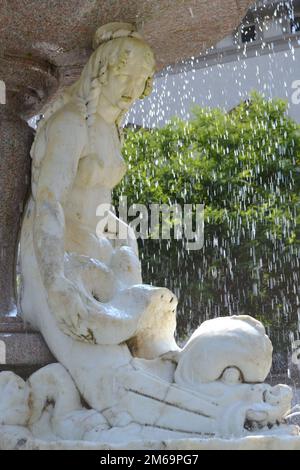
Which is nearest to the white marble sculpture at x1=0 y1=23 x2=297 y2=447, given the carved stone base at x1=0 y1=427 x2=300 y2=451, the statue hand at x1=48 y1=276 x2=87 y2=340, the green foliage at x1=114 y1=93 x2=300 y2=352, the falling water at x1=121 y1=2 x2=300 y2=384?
the statue hand at x1=48 y1=276 x2=87 y2=340

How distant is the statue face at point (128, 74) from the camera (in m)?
5.68

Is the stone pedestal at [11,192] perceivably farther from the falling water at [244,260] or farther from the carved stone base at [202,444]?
the falling water at [244,260]

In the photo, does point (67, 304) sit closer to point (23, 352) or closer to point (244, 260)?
point (23, 352)

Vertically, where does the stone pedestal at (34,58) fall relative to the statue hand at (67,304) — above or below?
above

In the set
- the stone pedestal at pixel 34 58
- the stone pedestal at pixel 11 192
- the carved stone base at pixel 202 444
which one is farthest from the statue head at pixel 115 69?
the carved stone base at pixel 202 444

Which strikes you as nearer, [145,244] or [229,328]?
[229,328]

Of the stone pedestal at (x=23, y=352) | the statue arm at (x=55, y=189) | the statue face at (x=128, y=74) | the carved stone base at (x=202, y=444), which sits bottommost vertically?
the carved stone base at (x=202, y=444)

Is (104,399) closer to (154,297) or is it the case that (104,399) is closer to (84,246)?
(154,297)

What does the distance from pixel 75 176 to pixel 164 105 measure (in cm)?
2102

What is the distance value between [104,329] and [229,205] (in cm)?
1355

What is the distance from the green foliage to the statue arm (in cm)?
1175

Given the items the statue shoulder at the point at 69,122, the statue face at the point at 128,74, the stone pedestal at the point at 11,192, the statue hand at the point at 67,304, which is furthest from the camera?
the stone pedestal at the point at 11,192

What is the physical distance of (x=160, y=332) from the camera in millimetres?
5445

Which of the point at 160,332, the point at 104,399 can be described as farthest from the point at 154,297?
the point at 104,399
